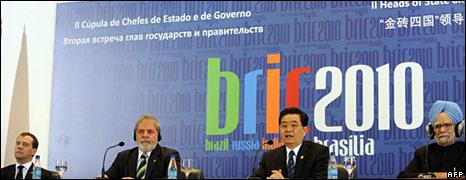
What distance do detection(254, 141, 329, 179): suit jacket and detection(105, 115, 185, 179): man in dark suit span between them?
2.07ft

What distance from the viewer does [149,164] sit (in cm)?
518

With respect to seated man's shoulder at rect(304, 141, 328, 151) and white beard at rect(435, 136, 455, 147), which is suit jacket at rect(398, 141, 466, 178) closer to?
white beard at rect(435, 136, 455, 147)

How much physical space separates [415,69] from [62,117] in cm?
318

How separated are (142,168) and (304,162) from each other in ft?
3.85

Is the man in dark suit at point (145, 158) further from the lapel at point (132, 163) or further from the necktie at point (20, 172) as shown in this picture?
the necktie at point (20, 172)

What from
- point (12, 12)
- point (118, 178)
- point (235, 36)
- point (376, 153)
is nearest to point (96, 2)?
point (12, 12)

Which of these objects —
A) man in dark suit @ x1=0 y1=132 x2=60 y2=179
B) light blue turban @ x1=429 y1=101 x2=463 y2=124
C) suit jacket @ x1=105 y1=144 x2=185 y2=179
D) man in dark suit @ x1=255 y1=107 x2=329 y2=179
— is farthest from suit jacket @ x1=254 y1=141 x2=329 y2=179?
man in dark suit @ x1=0 y1=132 x2=60 y2=179

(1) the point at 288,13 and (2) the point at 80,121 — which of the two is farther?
(2) the point at 80,121

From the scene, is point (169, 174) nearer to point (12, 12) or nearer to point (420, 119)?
point (420, 119)

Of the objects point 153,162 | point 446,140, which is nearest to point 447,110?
point 446,140

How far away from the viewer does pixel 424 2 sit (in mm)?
5910

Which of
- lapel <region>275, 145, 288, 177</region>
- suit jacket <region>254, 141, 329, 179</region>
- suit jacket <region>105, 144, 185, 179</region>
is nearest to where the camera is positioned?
suit jacket <region>254, 141, 329, 179</region>

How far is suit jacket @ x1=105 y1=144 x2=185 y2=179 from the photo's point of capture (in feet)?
16.9

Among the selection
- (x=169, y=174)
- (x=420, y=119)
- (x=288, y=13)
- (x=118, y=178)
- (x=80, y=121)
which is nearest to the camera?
(x=169, y=174)
